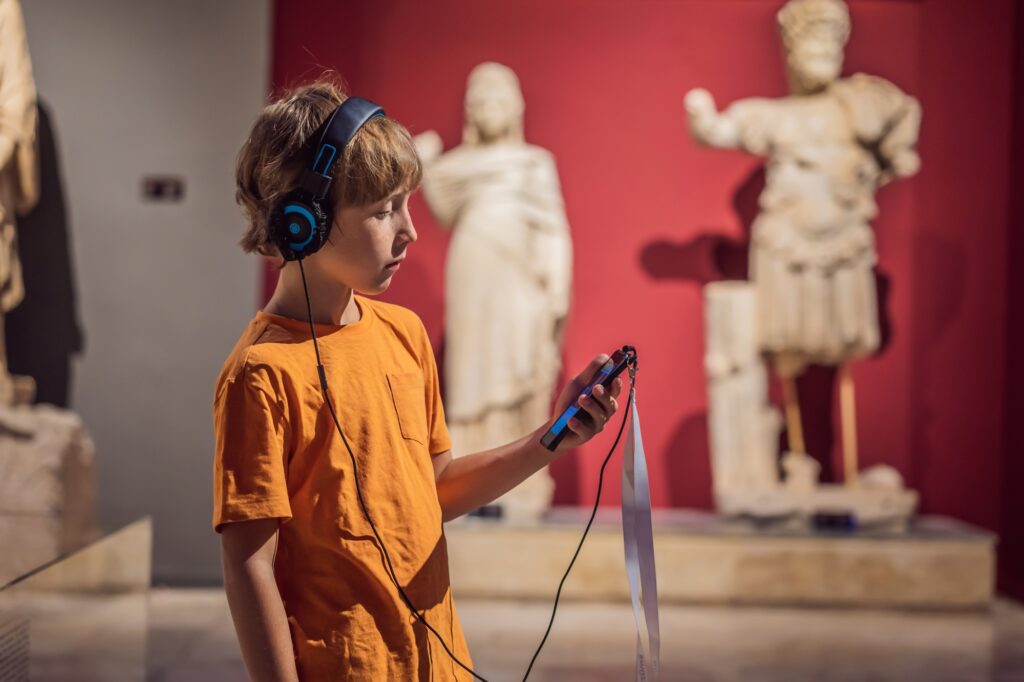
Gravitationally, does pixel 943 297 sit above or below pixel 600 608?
above

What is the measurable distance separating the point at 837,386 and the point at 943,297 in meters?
0.68

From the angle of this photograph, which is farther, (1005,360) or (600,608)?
(1005,360)

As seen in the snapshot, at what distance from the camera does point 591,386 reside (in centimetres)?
134

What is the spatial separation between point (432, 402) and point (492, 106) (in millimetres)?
3843

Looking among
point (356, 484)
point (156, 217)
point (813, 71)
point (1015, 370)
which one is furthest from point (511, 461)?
point (1015, 370)

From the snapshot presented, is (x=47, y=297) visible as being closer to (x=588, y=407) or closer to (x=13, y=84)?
(x=13, y=84)

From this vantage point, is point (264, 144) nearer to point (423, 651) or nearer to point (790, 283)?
point (423, 651)

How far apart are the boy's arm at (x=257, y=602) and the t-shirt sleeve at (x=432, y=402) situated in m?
0.32

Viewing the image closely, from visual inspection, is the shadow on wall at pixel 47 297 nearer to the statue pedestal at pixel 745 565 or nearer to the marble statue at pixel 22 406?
the marble statue at pixel 22 406

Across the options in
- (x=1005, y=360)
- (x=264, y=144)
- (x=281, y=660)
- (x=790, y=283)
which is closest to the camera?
(x=281, y=660)

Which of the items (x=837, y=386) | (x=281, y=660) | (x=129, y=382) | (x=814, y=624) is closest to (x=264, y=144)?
(x=281, y=660)

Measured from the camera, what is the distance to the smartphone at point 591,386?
1.32 meters

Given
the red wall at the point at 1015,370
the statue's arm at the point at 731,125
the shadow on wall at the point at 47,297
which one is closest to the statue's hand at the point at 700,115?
the statue's arm at the point at 731,125

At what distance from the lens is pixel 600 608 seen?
191 inches
